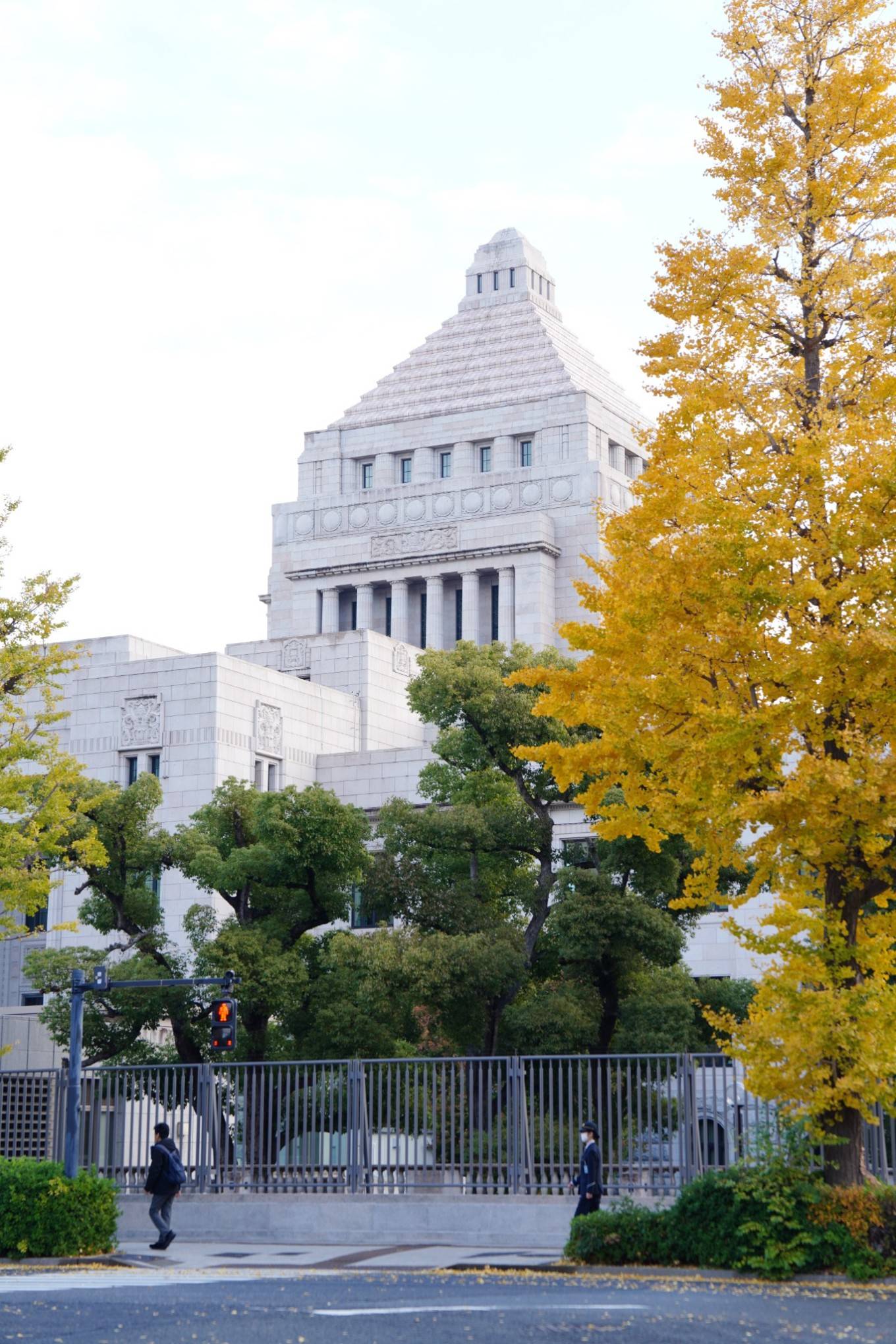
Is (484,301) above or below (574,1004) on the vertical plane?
above

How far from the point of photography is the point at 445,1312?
14.6 m

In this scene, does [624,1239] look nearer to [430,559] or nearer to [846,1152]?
[846,1152]

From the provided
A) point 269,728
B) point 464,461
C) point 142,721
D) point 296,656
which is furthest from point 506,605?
A: point 142,721

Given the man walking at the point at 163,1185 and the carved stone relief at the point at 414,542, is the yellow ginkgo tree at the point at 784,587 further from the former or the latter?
the carved stone relief at the point at 414,542

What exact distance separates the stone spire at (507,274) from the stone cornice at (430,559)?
19794mm

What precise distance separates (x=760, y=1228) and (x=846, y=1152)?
59.4 inches

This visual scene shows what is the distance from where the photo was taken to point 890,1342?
1355 centimetres

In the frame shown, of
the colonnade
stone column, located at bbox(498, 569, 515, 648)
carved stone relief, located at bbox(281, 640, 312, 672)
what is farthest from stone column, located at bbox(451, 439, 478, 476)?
carved stone relief, located at bbox(281, 640, 312, 672)

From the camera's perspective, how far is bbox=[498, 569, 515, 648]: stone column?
87125 mm

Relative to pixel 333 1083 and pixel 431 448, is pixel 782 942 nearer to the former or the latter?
pixel 333 1083

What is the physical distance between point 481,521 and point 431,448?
24.4 ft

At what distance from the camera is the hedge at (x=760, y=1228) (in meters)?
17.9

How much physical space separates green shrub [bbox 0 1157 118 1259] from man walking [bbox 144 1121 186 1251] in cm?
90

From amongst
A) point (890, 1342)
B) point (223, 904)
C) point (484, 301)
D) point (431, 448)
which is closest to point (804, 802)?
point (890, 1342)
